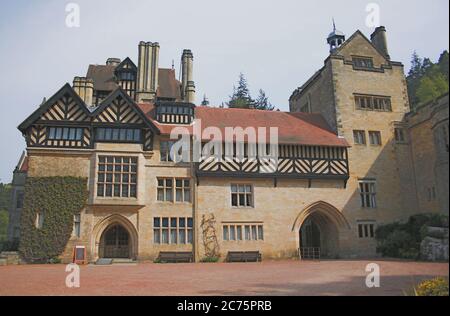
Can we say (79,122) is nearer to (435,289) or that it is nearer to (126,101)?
(126,101)

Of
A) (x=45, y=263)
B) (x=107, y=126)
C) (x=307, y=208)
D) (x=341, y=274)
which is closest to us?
(x=341, y=274)

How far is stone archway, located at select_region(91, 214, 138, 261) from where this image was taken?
19641mm

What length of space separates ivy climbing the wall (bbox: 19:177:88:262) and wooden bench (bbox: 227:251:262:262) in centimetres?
881

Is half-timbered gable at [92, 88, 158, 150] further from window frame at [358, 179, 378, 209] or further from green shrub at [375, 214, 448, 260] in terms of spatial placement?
green shrub at [375, 214, 448, 260]

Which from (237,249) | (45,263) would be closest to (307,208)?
(237,249)

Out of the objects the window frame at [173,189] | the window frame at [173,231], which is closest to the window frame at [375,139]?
the window frame at [173,189]

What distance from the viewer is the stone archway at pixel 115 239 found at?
19.6 m

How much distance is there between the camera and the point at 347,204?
74.0ft

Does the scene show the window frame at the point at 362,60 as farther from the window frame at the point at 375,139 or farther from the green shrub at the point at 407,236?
the green shrub at the point at 407,236

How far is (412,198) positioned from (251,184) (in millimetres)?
11005

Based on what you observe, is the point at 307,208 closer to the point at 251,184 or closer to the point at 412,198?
the point at 251,184

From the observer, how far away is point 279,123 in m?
24.5

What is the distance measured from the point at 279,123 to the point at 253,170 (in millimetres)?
4753

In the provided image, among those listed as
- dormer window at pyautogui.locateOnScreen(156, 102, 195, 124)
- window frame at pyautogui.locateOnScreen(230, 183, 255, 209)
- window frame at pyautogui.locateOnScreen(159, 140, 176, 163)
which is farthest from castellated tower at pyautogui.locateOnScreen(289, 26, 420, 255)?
window frame at pyautogui.locateOnScreen(159, 140, 176, 163)
